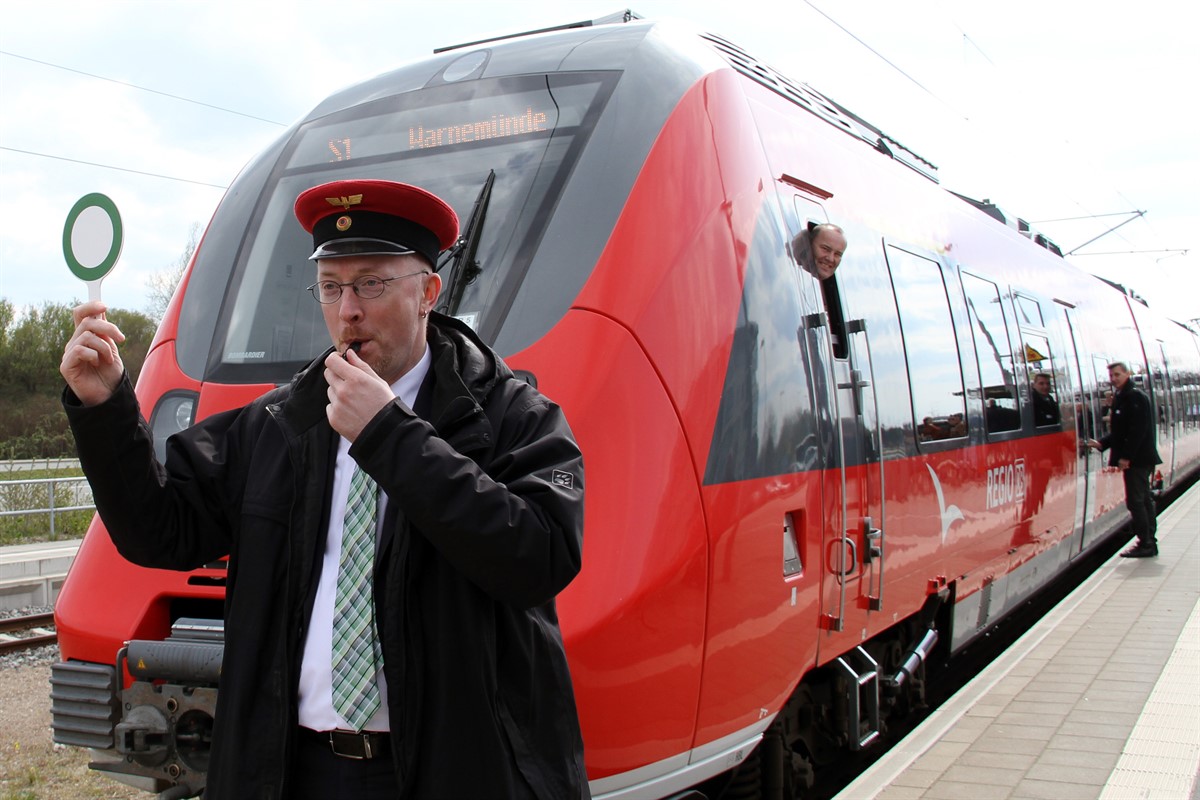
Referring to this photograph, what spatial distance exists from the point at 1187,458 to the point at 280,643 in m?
21.8

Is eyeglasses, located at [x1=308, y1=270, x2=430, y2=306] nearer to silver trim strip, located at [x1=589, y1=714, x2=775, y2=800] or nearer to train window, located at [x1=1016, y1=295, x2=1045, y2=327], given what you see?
silver trim strip, located at [x1=589, y1=714, x2=775, y2=800]

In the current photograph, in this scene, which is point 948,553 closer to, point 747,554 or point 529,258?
point 747,554

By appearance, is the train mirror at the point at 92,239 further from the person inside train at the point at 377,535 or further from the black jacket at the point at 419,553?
the black jacket at the point at 419,553

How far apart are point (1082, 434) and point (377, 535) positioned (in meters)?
8.45

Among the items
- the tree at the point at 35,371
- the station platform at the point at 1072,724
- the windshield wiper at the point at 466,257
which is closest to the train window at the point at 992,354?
the station platform at the point at 1072,724

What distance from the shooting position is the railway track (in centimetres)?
818

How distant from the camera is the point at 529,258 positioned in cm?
359

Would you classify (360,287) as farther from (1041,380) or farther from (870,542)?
(1041,380)

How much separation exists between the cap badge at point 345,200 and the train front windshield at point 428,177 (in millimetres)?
1259

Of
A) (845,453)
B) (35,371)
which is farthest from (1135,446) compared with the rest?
(35,371)

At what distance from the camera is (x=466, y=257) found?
3727 mm

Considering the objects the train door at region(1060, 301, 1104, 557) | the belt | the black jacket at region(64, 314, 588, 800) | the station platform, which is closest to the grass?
the train door at region(1060, 301, 1104, 557)

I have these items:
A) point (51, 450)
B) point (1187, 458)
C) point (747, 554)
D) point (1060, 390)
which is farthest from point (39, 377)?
point (747, 554)

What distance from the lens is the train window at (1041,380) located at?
7723mm
